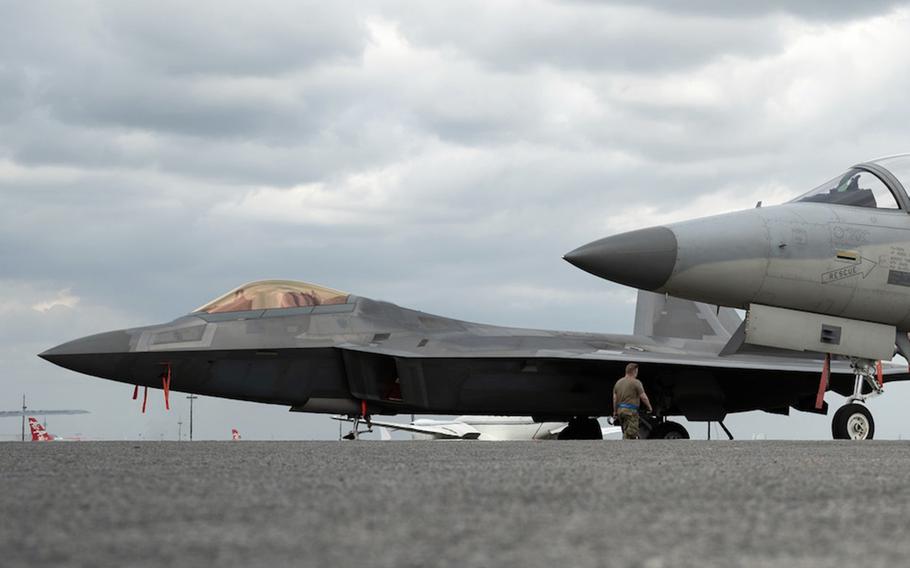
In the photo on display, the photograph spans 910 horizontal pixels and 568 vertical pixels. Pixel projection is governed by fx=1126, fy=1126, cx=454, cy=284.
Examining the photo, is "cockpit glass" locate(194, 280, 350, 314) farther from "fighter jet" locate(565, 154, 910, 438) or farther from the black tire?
the black tire

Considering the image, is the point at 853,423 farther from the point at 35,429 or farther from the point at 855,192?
the point at 35,429

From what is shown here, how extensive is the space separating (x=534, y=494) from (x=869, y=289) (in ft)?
22.9

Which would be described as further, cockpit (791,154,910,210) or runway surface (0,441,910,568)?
cockpit (791,154,910,210)

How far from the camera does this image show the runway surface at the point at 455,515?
2480 mm

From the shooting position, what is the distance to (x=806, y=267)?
977cm

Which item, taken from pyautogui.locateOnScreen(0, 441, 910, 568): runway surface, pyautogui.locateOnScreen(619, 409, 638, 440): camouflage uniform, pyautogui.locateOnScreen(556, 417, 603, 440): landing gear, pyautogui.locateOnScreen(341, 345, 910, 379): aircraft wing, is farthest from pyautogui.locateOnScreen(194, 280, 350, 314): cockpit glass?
pyautogui.locateOnScreen(0, 441, 910, 568): runway surface

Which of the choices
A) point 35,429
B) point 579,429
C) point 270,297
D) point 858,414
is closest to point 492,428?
point 35,429

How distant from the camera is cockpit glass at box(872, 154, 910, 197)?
1053 cm

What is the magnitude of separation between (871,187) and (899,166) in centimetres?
39

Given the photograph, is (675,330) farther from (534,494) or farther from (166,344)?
(534,494)

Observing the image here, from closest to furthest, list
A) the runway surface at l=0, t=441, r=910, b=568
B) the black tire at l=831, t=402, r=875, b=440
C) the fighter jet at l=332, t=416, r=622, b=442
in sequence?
the runway surface at l=0, t=441, r=910, b=568
the black tire at l=831, t=402, r=875, b=440
the fighter jet at l=332, t=416, r=622, b=442

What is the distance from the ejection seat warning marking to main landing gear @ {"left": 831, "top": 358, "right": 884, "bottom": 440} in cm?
102

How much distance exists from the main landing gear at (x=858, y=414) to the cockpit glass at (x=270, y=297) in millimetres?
7567

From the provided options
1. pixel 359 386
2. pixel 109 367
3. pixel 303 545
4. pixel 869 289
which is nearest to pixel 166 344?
pixel 109 367
